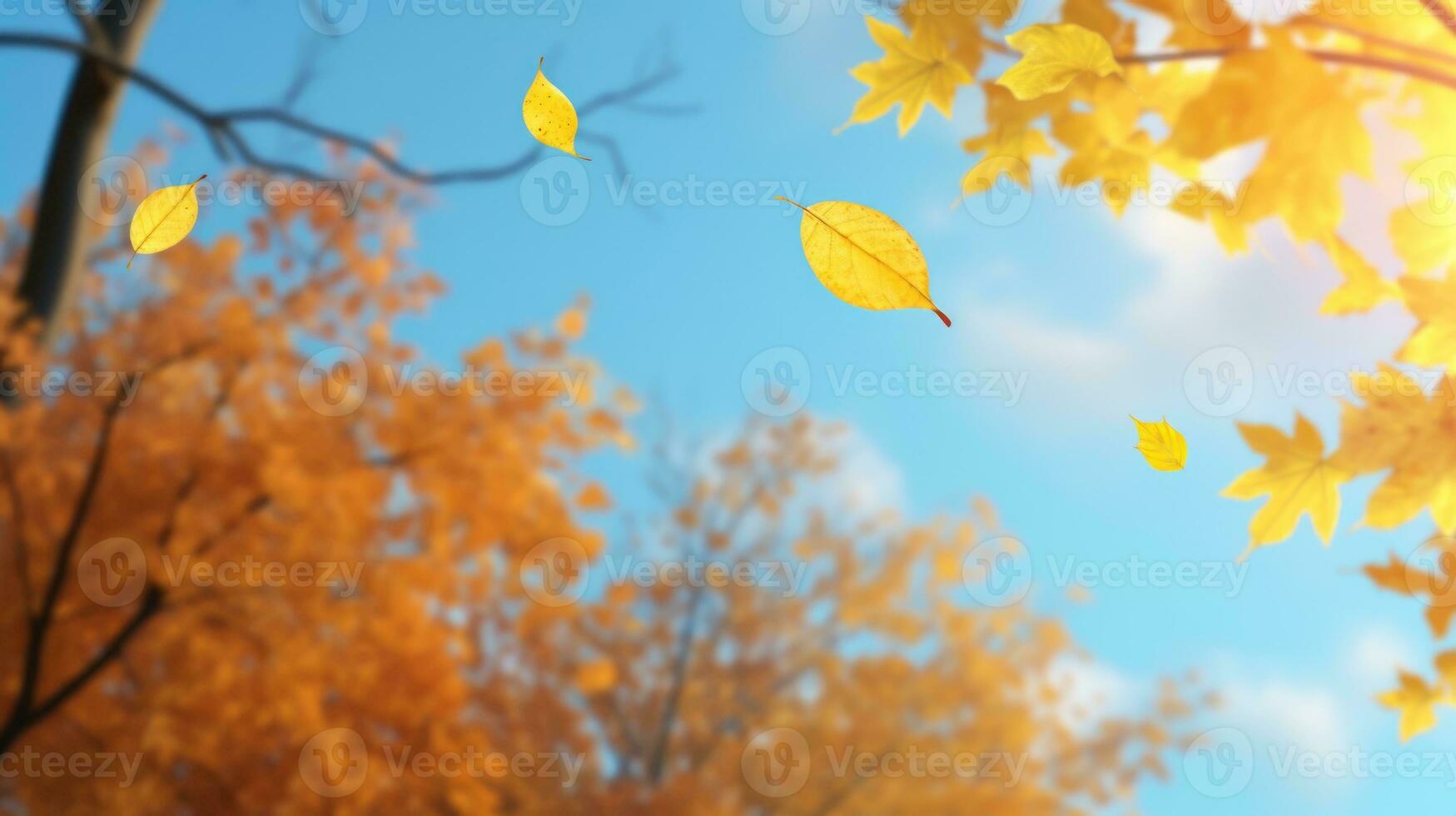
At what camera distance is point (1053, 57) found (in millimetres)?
743

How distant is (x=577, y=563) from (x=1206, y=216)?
493 cm

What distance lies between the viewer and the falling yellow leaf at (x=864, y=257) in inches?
18.9

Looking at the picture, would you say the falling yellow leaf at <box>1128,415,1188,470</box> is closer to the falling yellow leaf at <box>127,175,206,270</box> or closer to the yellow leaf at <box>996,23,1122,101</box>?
the yellow leaf at <box>996,23,1122,101</box>

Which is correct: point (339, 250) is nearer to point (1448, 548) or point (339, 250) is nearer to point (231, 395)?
point (231, 395)

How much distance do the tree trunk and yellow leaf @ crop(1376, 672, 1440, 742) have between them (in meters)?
4.82

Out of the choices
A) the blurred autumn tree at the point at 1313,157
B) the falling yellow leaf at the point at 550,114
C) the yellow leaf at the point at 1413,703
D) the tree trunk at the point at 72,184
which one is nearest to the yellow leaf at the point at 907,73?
the blurred autumn tree at the point at 1313,157

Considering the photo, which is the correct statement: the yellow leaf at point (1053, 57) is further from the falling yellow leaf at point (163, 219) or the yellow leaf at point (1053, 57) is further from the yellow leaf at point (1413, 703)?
the yellow leaf at point (1413, 703)

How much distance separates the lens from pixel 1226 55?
95 cm

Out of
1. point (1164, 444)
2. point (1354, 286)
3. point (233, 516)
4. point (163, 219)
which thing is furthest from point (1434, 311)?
point (233, 516)

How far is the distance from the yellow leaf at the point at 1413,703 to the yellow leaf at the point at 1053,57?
3.12ft

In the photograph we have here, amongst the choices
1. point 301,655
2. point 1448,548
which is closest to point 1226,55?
point 1448,548

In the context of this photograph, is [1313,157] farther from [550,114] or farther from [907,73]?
[550,114]

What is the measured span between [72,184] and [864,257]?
4956mm

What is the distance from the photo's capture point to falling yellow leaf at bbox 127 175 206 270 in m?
0.52
